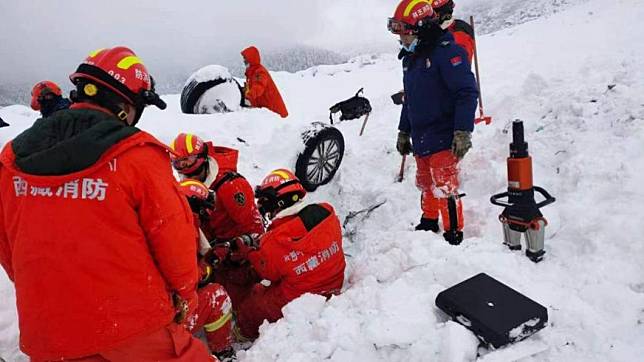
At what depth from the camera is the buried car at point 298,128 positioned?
604 centimetres

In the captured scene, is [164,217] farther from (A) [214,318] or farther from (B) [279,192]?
(B) [279,192]

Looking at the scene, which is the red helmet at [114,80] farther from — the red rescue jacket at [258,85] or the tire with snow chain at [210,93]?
the red rescue jacket at [258,85]

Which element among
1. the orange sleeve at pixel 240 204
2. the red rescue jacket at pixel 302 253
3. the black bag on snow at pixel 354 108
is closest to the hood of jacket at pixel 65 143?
the red rescue jacket at pixel 302 253

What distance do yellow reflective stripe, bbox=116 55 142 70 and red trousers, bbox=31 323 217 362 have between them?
1.30 metres

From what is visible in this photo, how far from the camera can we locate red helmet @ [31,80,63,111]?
638 cm

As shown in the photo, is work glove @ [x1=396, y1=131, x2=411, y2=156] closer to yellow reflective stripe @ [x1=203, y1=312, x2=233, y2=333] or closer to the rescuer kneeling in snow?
the rescuer kneeling in snow

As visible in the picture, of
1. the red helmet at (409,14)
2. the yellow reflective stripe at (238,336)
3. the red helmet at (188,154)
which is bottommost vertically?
the yellow reflective stripe at (238,336)

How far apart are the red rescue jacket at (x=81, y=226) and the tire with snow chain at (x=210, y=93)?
5.58 meters

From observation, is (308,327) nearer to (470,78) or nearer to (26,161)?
(26,161)

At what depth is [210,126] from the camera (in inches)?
257

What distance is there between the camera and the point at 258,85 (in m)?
7.97

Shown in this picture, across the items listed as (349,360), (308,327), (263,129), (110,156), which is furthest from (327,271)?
(263,129)

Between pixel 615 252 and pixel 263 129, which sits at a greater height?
pixel 263 129

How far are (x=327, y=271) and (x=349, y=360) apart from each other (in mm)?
1169
